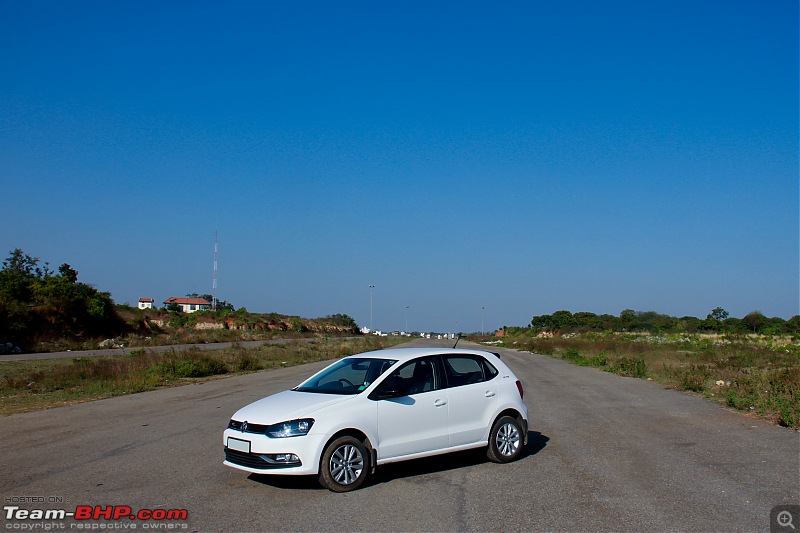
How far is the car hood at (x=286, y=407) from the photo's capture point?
817cm

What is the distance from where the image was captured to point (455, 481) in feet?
28.5

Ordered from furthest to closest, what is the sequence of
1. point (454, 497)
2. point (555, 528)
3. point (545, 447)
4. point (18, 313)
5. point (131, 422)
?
point (18, 313), point (131, 422), point (545, 447), point (454, 497), point (555, 528)

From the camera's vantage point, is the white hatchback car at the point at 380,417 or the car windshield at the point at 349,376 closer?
the white hatchback car at the point at 380,417

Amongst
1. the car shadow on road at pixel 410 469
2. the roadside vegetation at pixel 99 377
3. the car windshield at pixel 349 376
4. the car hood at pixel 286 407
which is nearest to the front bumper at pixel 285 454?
the car hood at pixel 286 407

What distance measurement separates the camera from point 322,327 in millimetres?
142500

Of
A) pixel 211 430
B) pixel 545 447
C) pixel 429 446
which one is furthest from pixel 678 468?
pixel 211 430

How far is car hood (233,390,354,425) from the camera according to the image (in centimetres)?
817

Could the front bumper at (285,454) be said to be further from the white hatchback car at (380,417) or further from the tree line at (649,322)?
the tree line at (649,322)

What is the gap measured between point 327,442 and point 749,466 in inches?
238

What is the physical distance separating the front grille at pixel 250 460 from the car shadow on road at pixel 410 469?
1.81 ft

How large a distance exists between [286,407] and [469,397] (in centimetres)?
264

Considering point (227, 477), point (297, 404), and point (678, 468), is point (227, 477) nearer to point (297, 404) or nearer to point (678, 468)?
point (297, 404)

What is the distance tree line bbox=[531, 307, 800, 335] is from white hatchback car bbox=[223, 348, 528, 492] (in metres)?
98.2

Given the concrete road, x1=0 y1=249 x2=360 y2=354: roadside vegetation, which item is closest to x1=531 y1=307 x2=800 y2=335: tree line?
x1=0 y1=249 x2=360 y2=354: roadside vegetation
